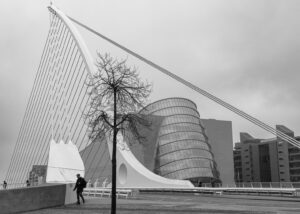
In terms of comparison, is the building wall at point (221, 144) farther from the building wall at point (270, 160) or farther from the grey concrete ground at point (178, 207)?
the grey concrete ground at point (178, 207)

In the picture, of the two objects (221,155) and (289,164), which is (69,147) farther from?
(289,164)

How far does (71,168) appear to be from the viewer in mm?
21891

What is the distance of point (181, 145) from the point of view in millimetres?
60531

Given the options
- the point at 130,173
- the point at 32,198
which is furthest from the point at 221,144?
the point at 32,198

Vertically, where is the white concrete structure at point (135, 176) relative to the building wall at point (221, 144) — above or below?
below

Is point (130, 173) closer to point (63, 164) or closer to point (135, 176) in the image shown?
point (135, 176)

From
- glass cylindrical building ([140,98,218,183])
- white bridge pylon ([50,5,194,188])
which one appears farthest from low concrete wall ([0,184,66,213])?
glass cylindrical building ([140,98,218,183])

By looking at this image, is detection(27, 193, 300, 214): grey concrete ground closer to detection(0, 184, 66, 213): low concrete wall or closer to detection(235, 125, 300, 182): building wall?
detection(0, 184, 66, 213): low concrete wall

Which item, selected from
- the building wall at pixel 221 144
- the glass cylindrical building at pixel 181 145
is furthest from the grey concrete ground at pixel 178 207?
the building wall at pixel 221 144

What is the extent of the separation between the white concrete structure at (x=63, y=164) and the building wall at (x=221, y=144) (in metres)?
68.3

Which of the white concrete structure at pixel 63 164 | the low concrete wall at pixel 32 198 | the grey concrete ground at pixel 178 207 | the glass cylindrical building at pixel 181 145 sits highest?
the glass cylindrical building at pixel 181 145

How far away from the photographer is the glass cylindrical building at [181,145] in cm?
5894

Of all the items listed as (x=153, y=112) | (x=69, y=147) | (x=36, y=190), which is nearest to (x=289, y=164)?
(x=153, y=112)

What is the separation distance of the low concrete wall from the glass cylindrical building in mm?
40990
